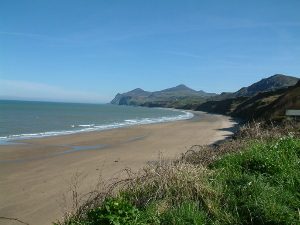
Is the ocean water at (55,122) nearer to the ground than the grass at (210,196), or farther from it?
nearer to the ground

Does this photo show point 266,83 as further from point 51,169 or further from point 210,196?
point 210,196

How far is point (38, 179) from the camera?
13633mm

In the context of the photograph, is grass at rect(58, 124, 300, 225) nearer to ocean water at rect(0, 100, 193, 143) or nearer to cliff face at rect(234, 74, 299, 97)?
ocean water at rect(0, 100, 193, 143)

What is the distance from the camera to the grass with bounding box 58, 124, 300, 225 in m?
5.37

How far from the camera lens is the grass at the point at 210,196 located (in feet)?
17.6

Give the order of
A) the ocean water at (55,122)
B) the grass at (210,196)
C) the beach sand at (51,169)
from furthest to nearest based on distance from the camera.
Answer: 1. the ocean water at (55,122)
2. the beach sand at (51,169)
3. the grass at (210,196)

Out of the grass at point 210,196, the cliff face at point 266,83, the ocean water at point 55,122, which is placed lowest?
the ocean water at point 55,122

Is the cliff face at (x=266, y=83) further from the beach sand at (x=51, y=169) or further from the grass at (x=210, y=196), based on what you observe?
the grass at (x=210, y=196)

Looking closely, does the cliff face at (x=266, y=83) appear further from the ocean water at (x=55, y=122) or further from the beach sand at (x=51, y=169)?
the beach sand at (x=51, y=169)

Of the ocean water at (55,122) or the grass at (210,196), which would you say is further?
the ocean water at (55,122)

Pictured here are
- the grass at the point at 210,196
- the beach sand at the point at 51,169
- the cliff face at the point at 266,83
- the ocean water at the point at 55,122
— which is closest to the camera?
the grass at the point at 210,196

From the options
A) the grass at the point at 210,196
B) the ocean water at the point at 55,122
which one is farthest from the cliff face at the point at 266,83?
the grass at the point at 210,196

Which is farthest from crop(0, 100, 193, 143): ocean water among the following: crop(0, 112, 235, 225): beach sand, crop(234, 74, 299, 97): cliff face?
crop(234, 74, 299, 97): cliff face

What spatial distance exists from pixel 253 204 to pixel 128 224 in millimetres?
1821
